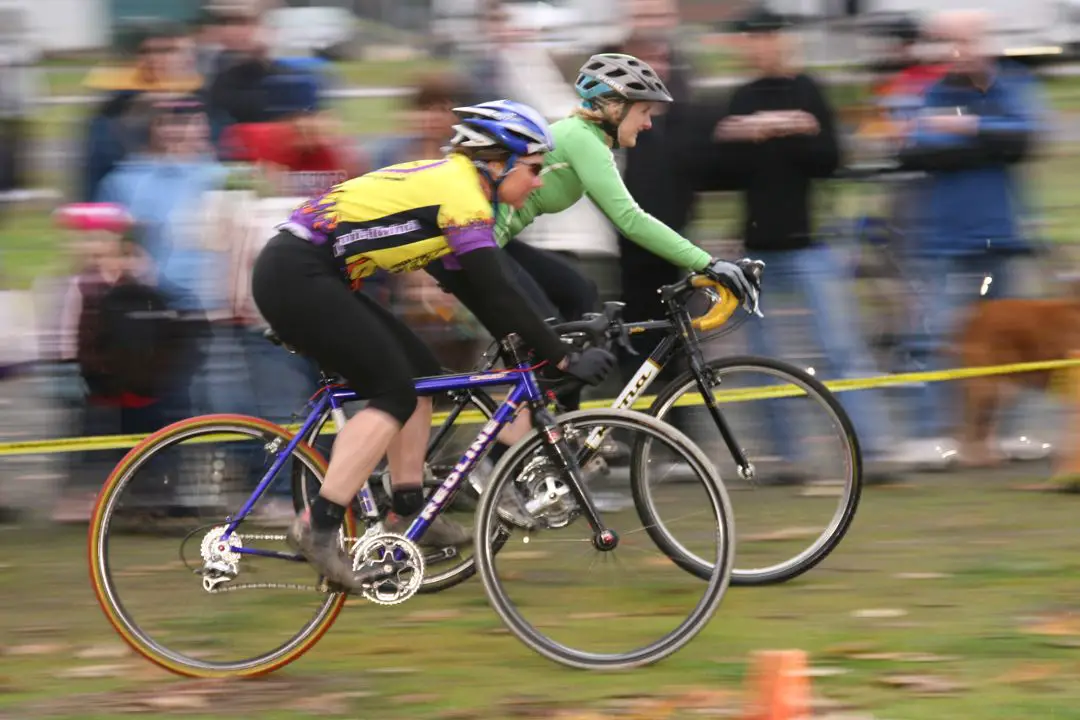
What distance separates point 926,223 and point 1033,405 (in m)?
1.21

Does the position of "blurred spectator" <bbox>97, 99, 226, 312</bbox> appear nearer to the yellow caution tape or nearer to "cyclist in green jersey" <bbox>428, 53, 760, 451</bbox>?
the yellow caution tape

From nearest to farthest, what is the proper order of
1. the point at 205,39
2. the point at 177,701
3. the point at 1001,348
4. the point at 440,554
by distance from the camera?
the point at 177,701 → the point at 440,554 → the point at 1001,348 → the point at 205,39

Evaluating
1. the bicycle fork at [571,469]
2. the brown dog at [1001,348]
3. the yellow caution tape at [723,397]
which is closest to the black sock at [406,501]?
the yellow caution tape at [723,397]

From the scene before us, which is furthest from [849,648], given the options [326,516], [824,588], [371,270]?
[371,270]

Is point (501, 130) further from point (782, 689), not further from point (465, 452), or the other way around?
point (782, 689)

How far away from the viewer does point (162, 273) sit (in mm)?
8781

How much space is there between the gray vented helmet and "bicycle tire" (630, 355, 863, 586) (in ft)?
3.32

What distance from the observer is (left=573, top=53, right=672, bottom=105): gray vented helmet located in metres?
7.25

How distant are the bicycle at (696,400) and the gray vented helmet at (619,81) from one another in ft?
2.32

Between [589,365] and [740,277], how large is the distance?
3.01 feet

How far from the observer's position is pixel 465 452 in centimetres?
669

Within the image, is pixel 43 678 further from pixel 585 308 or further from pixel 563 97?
pixel 563 97

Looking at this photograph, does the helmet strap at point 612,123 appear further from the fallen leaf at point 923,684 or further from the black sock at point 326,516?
→ the fallen leaf at point 923,684

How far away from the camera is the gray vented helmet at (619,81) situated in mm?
7254
